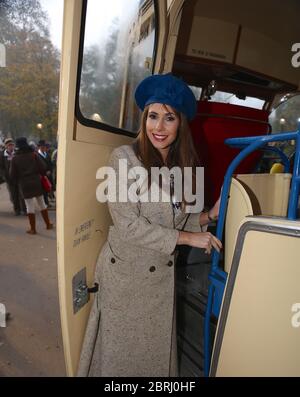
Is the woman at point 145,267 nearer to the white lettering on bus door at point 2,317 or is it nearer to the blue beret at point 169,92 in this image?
the blue beret at point 169,92

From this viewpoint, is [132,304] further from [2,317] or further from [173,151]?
[2,317]

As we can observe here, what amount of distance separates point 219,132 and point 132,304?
5.60 feet

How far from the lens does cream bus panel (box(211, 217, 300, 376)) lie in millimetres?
1030

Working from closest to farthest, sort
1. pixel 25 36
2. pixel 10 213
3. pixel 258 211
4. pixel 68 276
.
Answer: pixel 68 276 < pixel 258 211 < pixel 25 36 < pixel 10 213

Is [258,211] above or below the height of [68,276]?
above

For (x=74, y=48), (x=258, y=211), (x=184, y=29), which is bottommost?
(x=258, y=211)

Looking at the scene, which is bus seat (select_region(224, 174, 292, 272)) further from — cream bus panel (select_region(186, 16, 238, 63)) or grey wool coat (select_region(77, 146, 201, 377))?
cream bus panel (select_region(186, 16, 238, 63))

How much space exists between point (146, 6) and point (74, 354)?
223cm

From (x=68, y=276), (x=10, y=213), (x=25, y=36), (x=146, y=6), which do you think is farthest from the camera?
(x=10, y=213)

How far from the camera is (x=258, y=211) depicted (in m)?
1.48
